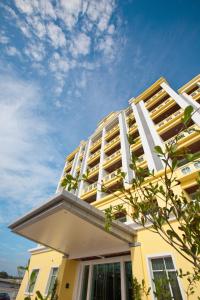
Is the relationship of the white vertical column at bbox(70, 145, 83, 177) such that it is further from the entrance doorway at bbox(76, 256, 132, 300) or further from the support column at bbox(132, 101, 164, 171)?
the entrance doorway at bbox(76, 256, 132, 300)

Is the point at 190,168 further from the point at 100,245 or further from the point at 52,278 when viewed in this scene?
the point at 52,278

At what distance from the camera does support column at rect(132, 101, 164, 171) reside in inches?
443

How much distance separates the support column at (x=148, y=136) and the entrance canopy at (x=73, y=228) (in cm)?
494

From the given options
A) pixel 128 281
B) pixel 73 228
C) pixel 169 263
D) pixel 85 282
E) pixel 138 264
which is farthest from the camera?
pixel 85 282

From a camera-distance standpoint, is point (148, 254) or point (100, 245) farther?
point (100, 245)

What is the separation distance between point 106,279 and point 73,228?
3987 millimetres

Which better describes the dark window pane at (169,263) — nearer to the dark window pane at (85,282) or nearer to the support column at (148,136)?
the support column at (148,136)

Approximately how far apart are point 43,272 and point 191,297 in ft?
31.4

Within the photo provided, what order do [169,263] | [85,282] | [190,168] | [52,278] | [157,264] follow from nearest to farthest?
[169,263]
[157,264]
[190,168]
[85,282]
[52,278]

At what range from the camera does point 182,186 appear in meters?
8.88

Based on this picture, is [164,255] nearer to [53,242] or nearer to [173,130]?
[53,242]

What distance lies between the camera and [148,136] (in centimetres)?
1403

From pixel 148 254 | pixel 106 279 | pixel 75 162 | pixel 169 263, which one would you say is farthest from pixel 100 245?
pixel 75 162

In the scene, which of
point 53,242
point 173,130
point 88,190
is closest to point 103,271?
point 53,242
